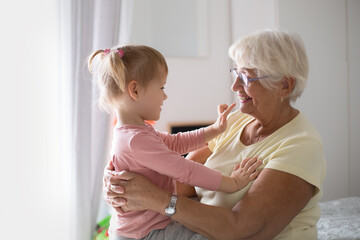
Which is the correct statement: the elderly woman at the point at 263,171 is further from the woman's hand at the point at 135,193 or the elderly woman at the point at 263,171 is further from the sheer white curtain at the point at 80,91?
the sheer white curtain at the point at 80,91

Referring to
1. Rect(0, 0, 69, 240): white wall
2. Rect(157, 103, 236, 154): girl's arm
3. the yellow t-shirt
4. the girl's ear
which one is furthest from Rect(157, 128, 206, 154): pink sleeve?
Rect(0, 0, 69, 240): white wall

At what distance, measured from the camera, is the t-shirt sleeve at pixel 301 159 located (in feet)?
4.22

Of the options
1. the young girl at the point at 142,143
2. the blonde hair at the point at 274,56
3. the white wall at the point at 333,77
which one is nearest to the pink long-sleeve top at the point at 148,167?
Answer: the young girl at the point at 142,143

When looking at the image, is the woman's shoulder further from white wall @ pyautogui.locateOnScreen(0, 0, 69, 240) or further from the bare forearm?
white wall @ pyautogui.locateOnScreen(0, 0, 69, 240)

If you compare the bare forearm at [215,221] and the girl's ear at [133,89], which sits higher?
the girl's ear at [133,89]

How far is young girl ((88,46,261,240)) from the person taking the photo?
50.9 inches

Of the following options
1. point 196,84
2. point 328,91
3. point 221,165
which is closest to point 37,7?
point 196,84

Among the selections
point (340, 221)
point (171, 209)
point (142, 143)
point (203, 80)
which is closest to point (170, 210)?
point (171, 209)

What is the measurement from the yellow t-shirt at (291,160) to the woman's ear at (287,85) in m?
0.11

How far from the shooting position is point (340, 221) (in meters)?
2.03

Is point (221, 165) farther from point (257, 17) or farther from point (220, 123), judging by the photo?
point (257, 17)

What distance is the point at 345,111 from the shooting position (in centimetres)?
331

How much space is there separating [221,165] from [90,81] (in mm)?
1603

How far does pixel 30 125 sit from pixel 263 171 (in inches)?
74.3
